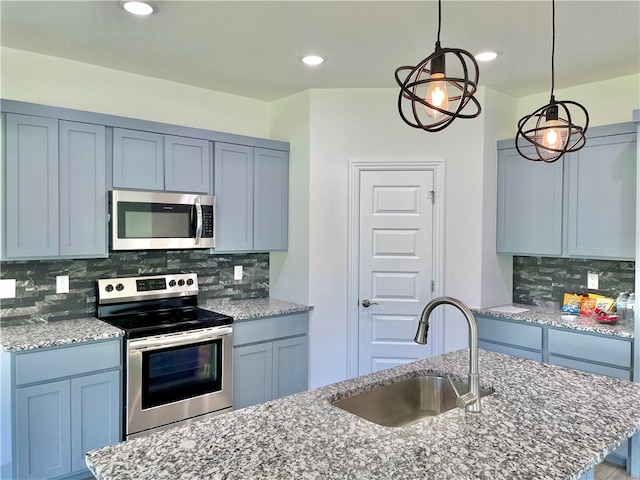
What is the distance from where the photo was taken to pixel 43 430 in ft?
8.32

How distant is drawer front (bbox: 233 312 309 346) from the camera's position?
3.33m

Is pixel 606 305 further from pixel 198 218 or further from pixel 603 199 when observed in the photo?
pixel 198 218

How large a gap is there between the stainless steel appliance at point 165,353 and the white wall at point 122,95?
1234mm

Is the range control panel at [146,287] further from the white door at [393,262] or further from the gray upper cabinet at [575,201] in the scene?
the gray upper cabinet at [575,201]

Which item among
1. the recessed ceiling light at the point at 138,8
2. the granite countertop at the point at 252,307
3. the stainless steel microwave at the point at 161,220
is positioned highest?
the recessed ceiling light at the point at 138,8

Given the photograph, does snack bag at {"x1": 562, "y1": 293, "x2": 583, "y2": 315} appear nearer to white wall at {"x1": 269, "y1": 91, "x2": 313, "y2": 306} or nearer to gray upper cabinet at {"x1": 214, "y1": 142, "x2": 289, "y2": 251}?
white wall at {"x1": 269, "y1": 91, "x2": 313, "y2": 306}

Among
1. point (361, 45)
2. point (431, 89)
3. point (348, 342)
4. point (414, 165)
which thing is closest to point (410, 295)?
point (348, 342)

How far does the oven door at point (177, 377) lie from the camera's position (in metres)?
2.81

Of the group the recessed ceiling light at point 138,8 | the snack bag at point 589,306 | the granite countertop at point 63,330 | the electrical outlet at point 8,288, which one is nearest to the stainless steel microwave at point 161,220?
the granite countertop at point 63,330

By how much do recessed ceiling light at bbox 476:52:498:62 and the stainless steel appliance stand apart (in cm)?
238

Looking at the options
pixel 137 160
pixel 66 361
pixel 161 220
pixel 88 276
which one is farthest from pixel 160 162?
pixel 66 361

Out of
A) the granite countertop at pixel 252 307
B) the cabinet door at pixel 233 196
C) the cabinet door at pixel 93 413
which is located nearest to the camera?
the cabinet door at pixel 93 413

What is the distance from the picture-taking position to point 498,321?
3.53 meters

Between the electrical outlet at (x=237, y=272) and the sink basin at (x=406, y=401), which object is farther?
the electrical outlet at (x=237, y=272)
